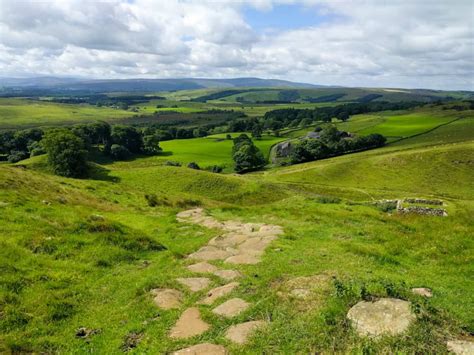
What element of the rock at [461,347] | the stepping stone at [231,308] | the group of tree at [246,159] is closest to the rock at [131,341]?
the stepping stone at [231,308]

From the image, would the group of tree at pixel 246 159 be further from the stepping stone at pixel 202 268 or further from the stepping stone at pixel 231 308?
the stepping stone at pixel 231 308

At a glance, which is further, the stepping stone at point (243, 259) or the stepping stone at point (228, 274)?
the stepping stone at point (243, 259)

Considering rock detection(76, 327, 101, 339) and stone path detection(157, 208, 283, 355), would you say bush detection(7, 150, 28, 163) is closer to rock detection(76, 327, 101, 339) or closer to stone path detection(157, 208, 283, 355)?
stone path detection(157, 208, 283, 355)

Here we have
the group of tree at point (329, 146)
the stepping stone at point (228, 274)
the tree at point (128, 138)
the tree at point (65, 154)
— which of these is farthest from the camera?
the tree at point (128, 138)

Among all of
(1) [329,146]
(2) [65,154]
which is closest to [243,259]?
(2) [65,154]

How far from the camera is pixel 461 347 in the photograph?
306 inches

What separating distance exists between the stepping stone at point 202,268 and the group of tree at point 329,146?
106 meters

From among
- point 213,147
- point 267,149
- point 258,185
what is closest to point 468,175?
point 258,185

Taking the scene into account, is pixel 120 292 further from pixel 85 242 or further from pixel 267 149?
pixel 267 149

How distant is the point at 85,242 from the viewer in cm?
1694

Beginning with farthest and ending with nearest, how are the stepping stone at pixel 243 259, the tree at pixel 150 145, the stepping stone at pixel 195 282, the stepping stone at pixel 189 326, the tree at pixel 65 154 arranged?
the tree at pixel 150 145, the tree at pixel 65 154, the stepping stone at pixel 243 259, the stepping stone at pixel 195 282, the stepping stone at pixel 189 326

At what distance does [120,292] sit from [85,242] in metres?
5.09

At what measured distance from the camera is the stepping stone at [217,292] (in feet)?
39.0

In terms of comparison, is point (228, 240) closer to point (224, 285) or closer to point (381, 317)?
point (224, 285)
